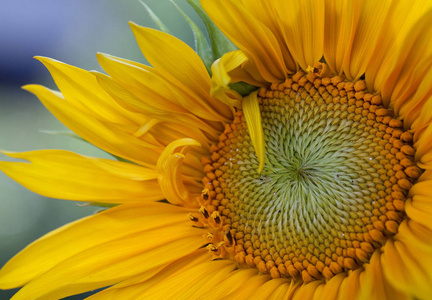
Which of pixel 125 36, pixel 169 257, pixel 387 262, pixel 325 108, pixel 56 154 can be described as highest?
pixel 125 36

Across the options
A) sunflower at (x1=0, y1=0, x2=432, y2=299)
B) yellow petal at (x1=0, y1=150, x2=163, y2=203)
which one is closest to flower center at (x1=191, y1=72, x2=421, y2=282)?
sunflower at (x1=0, y1=0, x2=432, y2=299)

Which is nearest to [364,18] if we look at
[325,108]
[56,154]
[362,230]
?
[325,108]

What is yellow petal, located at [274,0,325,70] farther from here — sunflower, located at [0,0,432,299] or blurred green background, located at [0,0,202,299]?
blurred green background, located at [0,0,202,299]

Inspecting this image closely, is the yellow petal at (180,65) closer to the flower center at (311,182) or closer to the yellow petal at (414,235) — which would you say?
the flower center at (311,182)

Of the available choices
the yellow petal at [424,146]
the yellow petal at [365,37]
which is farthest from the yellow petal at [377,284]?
the yellow petal at [365,37]

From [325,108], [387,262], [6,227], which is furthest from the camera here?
[6,227]

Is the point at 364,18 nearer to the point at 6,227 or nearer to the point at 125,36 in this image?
the point at 125,36

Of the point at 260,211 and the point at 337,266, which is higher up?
the point at 260,211

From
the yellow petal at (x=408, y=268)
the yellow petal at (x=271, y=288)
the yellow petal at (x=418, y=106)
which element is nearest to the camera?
the yellow petal at (x=408, y=268)
